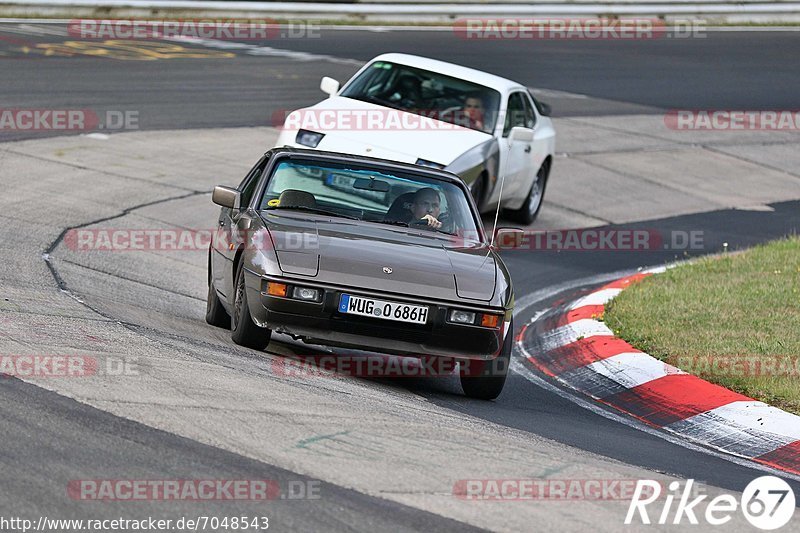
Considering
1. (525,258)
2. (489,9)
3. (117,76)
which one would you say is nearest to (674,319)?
(525,258)

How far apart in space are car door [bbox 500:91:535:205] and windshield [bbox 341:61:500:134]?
27 centimetres

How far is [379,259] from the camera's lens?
7.60 metres

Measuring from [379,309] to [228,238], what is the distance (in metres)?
1.75

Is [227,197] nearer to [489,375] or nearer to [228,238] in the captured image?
[228,238]

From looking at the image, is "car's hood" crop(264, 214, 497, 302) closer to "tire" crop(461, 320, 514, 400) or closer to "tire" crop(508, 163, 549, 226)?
"tire" crop(461, 320, 514, 400)

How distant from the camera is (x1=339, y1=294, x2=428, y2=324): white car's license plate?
7.30 m

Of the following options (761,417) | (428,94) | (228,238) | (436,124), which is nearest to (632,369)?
(761,417)

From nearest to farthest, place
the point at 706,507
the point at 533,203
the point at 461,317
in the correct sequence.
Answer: the point at 706,507 → the point at 461,317 → the point at 533,203

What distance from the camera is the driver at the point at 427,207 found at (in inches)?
342

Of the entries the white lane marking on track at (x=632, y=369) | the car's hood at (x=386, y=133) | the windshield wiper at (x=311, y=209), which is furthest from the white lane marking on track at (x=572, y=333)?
the car's hood at (x=386, y=133)

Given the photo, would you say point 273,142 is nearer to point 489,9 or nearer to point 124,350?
point 124,350

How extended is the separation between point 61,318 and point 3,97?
11.1 metres

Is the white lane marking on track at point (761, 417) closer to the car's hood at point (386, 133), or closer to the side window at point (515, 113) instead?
the car's hood at point (386, 133)

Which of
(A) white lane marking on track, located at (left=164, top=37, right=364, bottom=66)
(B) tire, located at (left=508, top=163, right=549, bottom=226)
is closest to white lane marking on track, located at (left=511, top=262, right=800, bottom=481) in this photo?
(B) tire, located at (left=508, top=163, right=549, bottom=226)
